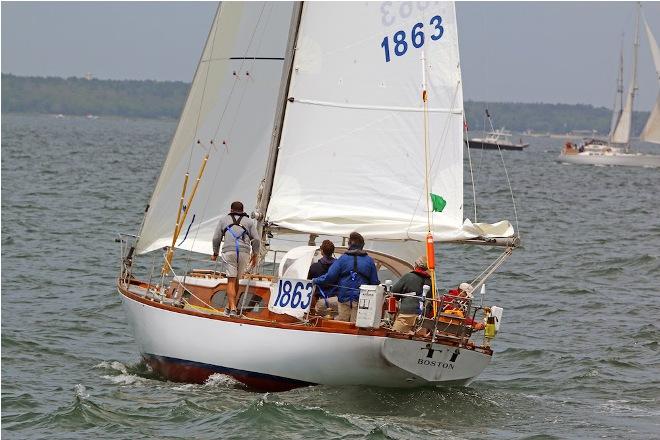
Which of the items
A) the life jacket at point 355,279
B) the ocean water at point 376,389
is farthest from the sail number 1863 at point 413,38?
the ocean water at point 376,389

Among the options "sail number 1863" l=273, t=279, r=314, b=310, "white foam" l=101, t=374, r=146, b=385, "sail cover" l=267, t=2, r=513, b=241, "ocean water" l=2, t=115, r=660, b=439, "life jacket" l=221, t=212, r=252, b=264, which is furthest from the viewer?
"sail cover" l=267, t=2, r=513, b=241

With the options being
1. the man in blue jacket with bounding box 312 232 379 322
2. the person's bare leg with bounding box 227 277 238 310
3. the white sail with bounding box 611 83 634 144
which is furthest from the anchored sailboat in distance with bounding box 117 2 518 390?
the white sail with bounding box 611 83 634 144

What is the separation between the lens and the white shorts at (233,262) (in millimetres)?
17094

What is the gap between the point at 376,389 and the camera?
16.3m

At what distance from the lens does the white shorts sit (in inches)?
673

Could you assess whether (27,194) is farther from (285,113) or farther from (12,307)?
(285,113)

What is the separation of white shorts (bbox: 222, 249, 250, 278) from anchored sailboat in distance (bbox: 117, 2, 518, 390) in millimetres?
211

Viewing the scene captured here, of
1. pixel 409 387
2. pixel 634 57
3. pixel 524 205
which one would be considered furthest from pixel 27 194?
pixel 634 57

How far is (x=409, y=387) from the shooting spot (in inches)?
647

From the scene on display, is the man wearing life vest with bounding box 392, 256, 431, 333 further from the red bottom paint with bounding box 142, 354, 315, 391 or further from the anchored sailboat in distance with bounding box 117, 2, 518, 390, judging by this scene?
the red bottom paint with bounding box 142, 354, 315, 391

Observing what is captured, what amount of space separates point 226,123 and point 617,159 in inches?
3124

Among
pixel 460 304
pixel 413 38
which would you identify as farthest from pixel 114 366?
pixel 413 38

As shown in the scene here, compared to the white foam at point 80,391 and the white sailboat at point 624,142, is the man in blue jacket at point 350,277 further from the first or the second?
the white sailboat at point 624,142

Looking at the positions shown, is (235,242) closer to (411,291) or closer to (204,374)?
(204,374)
